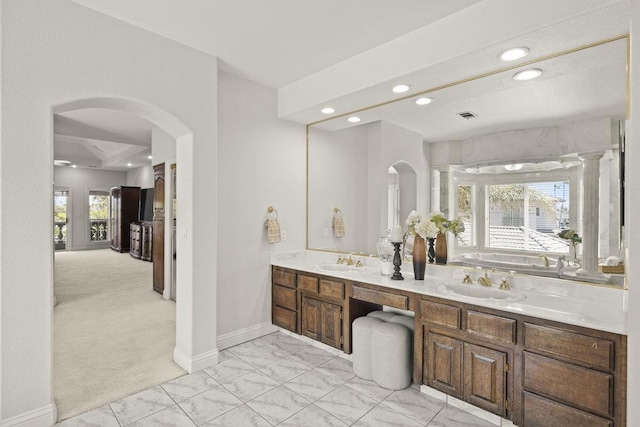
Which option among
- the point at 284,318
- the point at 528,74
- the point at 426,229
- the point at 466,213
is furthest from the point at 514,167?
the point at 284,318

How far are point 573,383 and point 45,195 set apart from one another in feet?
11.1

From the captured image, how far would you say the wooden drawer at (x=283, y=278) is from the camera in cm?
354

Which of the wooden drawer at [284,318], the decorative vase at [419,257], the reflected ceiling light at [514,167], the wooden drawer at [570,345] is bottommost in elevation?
the wooden drawer at [284,318]

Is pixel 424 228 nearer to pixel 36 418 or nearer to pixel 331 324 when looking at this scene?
pixel 331 324

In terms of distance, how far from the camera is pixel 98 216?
1132 cm

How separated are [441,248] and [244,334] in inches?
85.9

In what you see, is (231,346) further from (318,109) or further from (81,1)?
(81,1)

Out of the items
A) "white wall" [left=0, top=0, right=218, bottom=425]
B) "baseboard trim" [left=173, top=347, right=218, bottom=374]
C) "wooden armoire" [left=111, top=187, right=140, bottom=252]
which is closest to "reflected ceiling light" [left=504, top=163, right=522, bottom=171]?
"white wall" [left=0, top=0, right=218, bottom=425]

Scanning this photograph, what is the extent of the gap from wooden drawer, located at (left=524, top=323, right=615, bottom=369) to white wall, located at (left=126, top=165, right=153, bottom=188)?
1022cm

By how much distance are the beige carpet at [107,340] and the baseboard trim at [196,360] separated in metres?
0.06

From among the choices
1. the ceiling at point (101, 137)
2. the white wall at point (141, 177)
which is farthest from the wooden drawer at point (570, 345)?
the white wall at point (141, 177)

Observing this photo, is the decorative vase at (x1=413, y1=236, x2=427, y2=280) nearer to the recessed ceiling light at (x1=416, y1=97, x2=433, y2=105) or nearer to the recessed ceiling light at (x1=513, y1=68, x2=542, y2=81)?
the recessed ceiling light at (x1=416, y1=97, x2=433, y2=105)

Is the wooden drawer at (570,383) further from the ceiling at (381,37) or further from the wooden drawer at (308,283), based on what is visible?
the wooden drawer at (308,283)

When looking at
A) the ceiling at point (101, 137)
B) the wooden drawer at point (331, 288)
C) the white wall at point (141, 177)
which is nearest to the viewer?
the wooden drawer at point (331, 288)
